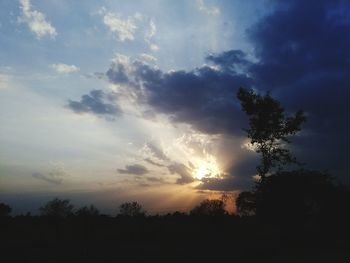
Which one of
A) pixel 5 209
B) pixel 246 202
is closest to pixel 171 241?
pixel 246 202

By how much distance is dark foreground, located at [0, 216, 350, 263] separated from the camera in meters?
30.9

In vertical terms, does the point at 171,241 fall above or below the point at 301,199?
below

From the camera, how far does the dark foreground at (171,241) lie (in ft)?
102

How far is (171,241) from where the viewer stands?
4012 centimetres

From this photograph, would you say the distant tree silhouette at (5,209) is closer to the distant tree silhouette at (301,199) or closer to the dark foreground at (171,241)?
the dark foreground at (171,241)

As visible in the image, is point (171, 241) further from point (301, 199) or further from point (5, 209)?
point (5, 209)

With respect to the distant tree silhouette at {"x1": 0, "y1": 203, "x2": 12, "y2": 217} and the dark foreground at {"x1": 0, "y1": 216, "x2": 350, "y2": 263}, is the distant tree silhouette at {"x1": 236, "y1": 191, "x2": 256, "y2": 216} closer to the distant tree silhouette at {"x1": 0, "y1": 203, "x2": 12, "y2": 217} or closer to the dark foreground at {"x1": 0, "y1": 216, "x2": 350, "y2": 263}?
the dark foreground at {"x1": 0, "y1": 216, "x2": 350, "y2": 263}

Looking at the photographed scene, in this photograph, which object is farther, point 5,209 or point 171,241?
point 5,209

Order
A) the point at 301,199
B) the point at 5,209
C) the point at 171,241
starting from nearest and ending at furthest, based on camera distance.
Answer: the point at 171,241 < the point at 301,199 < the point at 5,209

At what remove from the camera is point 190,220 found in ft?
180

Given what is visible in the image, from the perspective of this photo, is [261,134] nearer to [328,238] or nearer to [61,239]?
[328,238]

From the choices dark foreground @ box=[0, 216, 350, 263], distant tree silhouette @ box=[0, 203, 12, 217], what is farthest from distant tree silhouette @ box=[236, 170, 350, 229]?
distant tree silhouette @ box=[0, 203, 12, 217]

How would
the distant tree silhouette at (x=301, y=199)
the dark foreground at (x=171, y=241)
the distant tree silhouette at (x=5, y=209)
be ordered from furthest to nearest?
the distant tree silhouette at (x=5, y=209) → the distant tree silhouette at (x=301, y=199) → the dark foreground at (x=171, y=241)

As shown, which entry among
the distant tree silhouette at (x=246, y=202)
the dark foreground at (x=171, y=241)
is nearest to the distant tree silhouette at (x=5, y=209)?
the dark foreground at (x=171, y=241)
